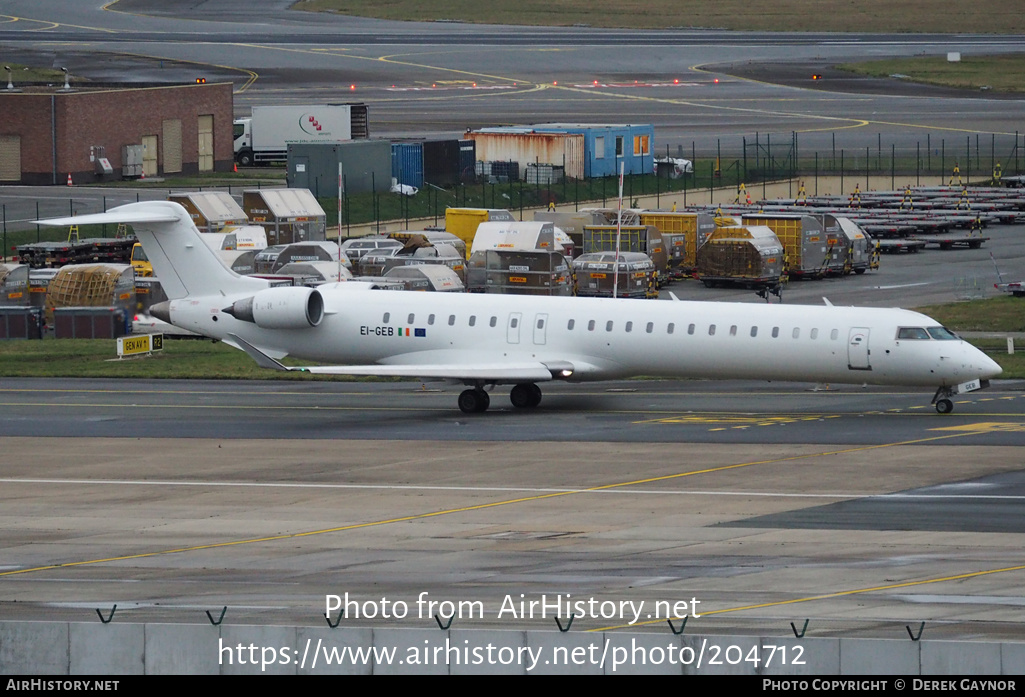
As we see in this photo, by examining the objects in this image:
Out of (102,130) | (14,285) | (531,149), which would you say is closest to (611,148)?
(531,149)

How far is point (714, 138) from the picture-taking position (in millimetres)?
108875

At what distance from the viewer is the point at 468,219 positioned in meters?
69.8

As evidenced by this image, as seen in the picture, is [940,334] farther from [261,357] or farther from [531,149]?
[531,149]

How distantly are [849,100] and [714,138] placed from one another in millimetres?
21230

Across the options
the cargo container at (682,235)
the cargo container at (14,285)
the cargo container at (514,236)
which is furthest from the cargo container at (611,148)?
the cargo container at (14,285)

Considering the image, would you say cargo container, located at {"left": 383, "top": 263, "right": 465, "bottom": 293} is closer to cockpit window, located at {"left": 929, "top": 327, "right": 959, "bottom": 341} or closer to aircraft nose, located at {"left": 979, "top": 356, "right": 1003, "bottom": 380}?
cockpit window, located at {"left": 929, "top": 327, "right": 959, "bottom": 341}

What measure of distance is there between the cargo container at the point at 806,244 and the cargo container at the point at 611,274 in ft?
25.6

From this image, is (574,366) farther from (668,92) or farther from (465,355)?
(668,92)

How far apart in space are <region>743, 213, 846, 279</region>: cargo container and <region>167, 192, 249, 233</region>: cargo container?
21.9m

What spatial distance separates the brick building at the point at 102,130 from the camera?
286 feet

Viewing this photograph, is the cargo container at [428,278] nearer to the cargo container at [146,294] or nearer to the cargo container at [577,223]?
the cargo container at [146,294]

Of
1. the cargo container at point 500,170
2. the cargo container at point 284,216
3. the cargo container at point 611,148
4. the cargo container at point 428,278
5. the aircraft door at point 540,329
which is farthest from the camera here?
the cargo container at point 500,170

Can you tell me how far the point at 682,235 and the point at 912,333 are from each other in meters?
30.4

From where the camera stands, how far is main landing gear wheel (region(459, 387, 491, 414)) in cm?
3975
